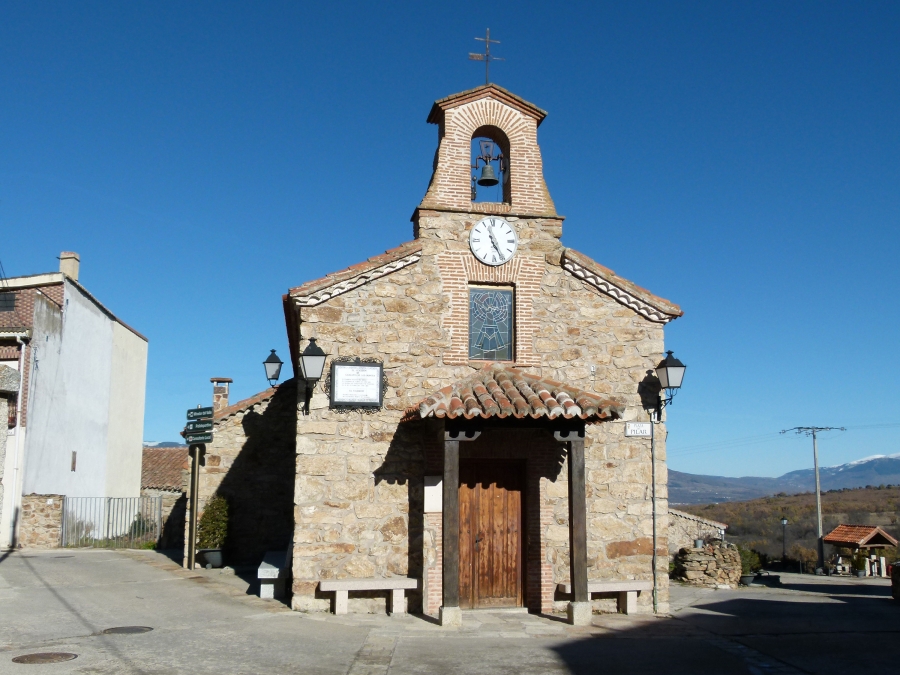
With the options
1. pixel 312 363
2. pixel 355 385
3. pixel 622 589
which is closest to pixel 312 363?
pixel 312 363

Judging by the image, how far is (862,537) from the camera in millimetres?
31484

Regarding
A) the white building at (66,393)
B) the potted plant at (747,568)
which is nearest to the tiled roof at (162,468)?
the white building at (66,393)

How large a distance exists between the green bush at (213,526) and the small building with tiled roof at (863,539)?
85.3 feet

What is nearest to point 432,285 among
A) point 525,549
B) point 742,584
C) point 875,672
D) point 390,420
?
Answer: point 390,420

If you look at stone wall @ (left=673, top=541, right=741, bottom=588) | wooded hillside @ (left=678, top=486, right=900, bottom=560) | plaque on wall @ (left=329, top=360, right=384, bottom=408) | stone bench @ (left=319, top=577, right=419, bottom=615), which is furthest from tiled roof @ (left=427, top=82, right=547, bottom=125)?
wooded hillside @ (left=678, top=486, right=900, bottom=560)

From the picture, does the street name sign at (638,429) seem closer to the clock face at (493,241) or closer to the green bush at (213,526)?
the clock face at (493,241)

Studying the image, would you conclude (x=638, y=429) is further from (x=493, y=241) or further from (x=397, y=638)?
(x=397, y=638)

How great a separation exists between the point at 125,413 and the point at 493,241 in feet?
73.9

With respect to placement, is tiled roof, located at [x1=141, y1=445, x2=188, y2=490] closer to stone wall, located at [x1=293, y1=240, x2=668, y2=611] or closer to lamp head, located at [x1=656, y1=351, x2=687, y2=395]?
stone wall, located at [x1=293, y1=240, x2=668, y2=611]

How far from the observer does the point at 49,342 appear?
2286 cm

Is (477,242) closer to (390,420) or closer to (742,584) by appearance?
(390,420)

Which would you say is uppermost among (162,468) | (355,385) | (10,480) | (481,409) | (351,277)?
(351,277)

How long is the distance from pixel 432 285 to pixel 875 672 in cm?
759

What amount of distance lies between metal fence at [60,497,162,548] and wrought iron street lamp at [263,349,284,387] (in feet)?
32.1
